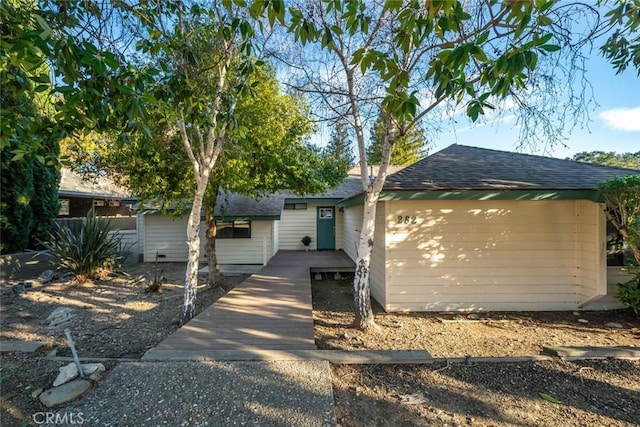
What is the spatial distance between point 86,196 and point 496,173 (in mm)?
17708

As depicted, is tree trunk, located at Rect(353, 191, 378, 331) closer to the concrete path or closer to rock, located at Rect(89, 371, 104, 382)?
the concrete path

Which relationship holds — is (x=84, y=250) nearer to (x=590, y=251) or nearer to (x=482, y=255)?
(x=482, y=255)

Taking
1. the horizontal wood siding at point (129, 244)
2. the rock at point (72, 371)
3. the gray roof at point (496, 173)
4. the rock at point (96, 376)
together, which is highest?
the gray roof at point (496, 173)

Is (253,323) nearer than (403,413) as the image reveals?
No

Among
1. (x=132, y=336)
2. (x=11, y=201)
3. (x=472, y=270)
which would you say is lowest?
(x=132, y=336)

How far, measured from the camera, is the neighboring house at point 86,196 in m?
14.8

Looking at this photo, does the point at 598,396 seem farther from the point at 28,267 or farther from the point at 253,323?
the point at 28,267

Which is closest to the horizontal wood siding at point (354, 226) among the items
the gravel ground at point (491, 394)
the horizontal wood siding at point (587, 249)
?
the horizontal wood siding at point (587, 249)

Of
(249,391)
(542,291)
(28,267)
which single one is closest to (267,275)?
(249,391)

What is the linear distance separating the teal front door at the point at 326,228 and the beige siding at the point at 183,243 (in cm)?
300

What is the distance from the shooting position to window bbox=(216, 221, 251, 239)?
37.6 ft

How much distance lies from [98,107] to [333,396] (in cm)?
317

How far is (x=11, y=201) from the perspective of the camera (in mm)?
9789

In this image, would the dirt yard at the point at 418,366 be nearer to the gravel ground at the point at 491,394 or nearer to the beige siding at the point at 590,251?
the gravel ground at the point at 491,394
